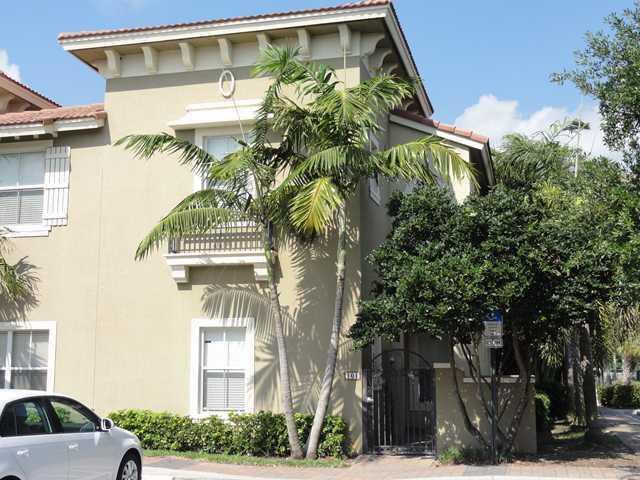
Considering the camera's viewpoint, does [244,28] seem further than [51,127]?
No

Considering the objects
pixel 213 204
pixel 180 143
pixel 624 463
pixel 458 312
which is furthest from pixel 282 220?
pixel 624 463

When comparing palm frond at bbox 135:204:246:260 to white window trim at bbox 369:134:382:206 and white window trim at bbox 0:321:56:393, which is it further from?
white window trim at bbox 0:321:56:393

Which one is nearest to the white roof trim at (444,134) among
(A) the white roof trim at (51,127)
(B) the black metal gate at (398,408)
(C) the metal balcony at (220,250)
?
(C) the metal balcony at (220,250)

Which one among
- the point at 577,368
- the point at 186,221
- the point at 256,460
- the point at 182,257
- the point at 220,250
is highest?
the point at 186,221

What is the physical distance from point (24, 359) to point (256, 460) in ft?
19.2

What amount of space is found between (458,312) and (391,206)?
282 centimetres

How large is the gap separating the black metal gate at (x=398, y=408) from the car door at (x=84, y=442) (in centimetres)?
599

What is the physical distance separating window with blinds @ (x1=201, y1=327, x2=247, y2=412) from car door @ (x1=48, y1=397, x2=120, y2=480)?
544 centimetres

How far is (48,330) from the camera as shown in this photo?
15.9 m

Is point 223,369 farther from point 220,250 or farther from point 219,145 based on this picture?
point 219,145

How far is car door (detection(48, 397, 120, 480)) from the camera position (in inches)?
334

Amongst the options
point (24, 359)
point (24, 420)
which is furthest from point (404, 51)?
point (24, 420)

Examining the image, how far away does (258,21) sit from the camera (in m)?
15.0

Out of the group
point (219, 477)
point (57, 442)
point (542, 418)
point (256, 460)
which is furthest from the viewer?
point (542, 418)
